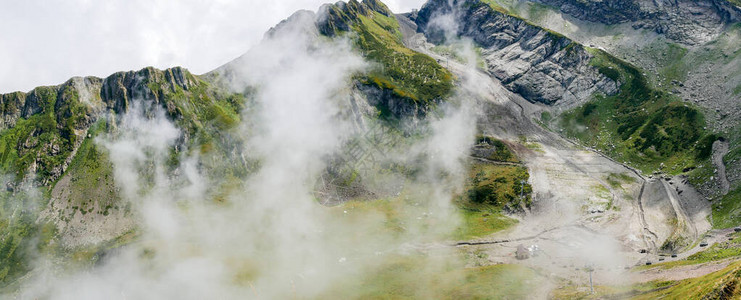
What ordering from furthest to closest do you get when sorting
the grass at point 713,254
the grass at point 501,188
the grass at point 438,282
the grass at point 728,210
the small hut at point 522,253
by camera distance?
1. the grass at point 501,188
2. the small hut at point 522,253
3. the grass at point 728,210
4. the grass at point 438,282
5. the grass at point 713,254

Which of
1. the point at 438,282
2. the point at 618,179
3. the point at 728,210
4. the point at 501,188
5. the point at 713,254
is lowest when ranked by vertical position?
the point at 713,254

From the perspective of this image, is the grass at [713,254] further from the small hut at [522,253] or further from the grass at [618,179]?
the grass at [618,179]

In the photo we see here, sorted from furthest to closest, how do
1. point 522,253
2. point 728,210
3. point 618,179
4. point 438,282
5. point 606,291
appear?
1. point 618,179
2. point 522,253
3. point 728,210
4. point 438,282
5. point 606,291

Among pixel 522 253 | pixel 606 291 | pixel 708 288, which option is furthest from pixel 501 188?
pixel 708 288

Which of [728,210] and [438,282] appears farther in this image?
[728,210]

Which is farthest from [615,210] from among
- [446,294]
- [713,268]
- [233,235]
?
[233,235]

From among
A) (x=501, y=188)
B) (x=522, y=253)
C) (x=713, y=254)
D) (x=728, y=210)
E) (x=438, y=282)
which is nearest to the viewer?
(x=713, y=254)

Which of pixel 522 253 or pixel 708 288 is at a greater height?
pixel 522 253

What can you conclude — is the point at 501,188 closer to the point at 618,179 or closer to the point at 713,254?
the point at 618,179

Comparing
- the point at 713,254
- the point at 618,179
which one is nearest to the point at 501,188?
the point at 618,179

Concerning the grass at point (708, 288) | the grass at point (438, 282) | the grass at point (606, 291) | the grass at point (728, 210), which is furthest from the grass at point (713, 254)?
the grass at point (438, 282)

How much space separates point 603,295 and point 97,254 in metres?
197

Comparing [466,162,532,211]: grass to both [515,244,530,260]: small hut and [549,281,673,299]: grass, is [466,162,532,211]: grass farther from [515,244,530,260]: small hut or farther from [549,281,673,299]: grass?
[549,281,673,299]: grass

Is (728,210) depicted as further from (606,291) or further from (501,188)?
(501,188)
